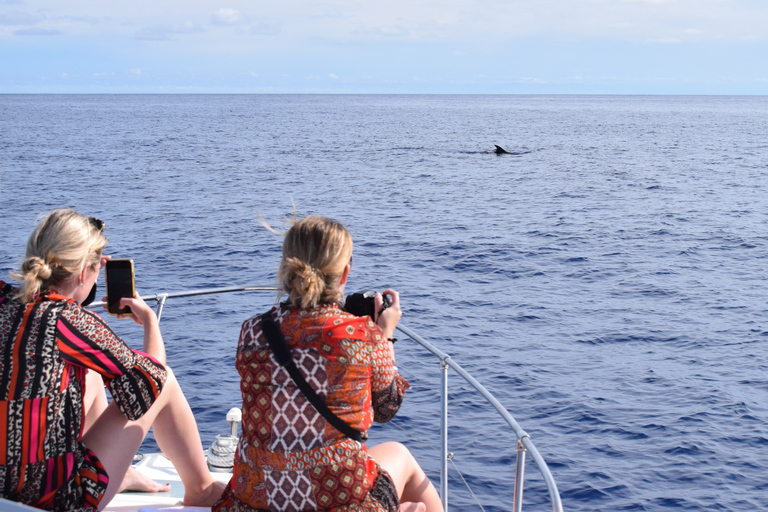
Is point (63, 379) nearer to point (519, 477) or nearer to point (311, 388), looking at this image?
point (311, 388)

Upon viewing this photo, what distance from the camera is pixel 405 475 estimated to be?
9.98 ft

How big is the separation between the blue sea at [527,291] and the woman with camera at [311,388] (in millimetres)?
3872

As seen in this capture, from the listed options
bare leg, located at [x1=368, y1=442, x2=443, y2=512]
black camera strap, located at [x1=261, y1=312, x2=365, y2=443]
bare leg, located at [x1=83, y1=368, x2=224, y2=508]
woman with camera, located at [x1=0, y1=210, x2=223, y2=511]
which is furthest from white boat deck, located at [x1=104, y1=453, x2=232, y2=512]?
black camera strap, located at [x1=261, y1=312, x2=365, y2=443]

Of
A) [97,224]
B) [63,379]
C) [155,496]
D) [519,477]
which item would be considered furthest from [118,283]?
[519,477]

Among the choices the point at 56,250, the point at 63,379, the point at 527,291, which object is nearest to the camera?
the point at 63,379

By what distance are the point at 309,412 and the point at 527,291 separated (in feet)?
53.5

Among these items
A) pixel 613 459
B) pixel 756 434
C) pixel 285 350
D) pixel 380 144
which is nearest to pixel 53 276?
pixel 285 350

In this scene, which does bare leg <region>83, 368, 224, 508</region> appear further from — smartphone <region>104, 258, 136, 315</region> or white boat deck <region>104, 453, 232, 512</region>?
smartphone <region>104, 258, 136, 315</region>

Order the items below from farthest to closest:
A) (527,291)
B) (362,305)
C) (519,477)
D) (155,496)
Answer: (527,291) < (155,496) < (519,477) < (362,305)

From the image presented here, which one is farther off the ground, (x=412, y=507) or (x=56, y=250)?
(x=56, y=250)

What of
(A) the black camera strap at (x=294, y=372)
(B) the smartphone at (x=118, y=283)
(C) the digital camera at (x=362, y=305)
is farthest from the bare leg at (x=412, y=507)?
(B) the smartphone at (x=118, y=283)

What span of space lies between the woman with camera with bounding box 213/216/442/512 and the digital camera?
226mm

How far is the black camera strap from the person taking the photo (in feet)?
8.25

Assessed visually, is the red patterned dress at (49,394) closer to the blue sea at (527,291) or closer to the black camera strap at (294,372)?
the black camera strap at (294,372)
